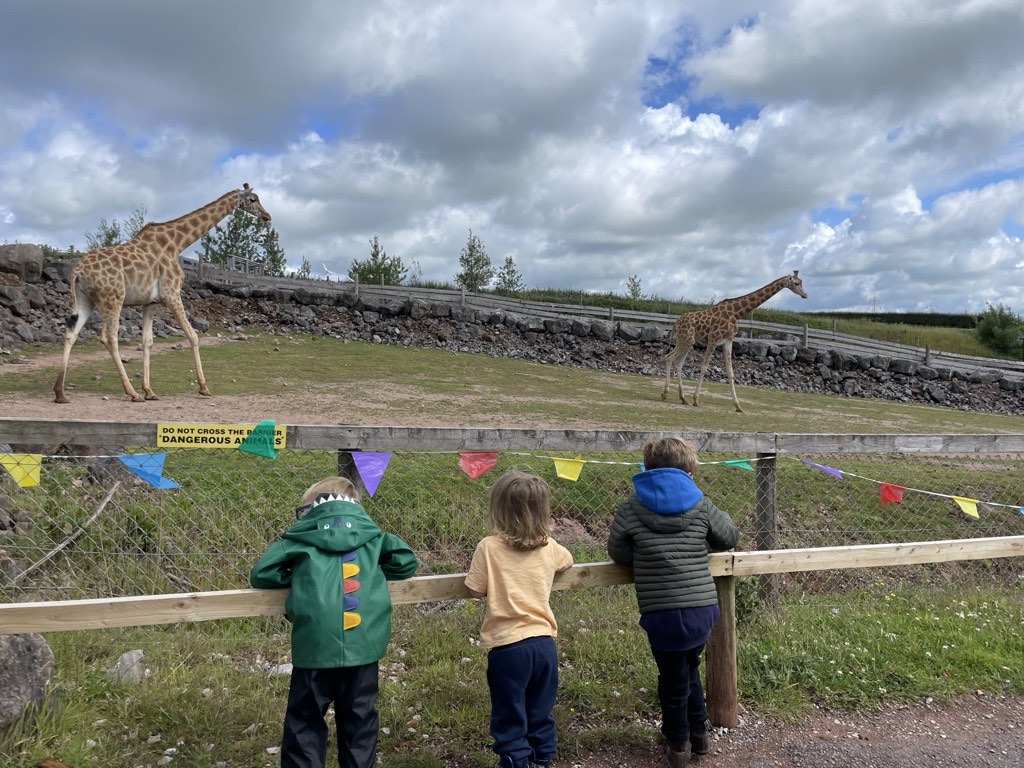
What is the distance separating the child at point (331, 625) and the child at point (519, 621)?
1.45ft

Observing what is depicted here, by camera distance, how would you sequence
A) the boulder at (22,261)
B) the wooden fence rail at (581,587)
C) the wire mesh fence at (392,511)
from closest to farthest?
the wooden fence rail at (581,587), the wire mesh fence at (392,511), the boulder at (22,261)

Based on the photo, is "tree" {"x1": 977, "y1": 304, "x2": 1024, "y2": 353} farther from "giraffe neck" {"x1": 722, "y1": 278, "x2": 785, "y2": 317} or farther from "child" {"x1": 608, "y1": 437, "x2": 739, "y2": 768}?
"child" {"x1": 608, "y1": 437, "x2": 739, "y2": 768}

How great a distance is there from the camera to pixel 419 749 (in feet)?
10.5

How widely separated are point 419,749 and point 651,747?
1.06 meters

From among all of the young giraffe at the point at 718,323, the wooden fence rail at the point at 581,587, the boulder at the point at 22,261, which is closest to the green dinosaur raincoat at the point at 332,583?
the wooden fence rail at the point at 581,587

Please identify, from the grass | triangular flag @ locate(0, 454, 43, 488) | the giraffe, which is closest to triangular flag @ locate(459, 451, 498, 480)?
the grass

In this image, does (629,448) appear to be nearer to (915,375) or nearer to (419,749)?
(419,749)

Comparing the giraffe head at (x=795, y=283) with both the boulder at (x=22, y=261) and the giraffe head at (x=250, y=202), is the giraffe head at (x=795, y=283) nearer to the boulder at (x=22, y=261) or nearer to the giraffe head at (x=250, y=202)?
the giraffe head at (x=250, y=202)

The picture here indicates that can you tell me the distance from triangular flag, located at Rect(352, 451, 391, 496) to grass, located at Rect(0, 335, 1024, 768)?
40.3 inches

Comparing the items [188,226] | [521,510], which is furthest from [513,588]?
[188,226]

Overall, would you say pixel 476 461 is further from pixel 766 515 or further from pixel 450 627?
pixel 766 515

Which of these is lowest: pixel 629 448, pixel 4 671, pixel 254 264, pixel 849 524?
pixel 849 524

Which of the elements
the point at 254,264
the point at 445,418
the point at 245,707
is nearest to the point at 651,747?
the point at 245,707

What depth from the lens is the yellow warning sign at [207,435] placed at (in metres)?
3.78
